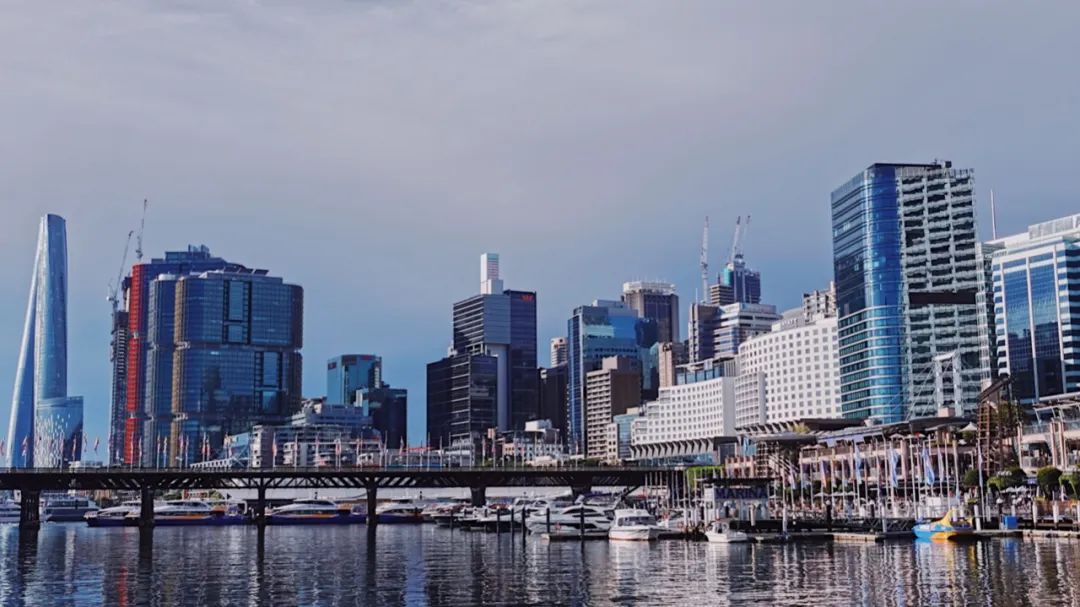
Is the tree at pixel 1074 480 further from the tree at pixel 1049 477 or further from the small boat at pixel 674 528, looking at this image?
the small boat at pixel 674 528

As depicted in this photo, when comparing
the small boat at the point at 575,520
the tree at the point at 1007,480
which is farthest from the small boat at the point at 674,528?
the tree at the point at 1007,480

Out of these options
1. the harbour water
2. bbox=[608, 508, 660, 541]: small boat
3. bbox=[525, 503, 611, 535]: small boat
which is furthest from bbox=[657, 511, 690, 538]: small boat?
bbox=[525, 503, 611, 535]: small boat

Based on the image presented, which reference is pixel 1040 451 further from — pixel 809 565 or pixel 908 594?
pixel 908 594

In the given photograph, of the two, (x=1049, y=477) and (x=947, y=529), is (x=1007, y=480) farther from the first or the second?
(x=947, y=529)

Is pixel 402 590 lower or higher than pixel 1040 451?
lower

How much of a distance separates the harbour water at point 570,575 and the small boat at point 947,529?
2.04 metres

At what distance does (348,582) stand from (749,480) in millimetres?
99457

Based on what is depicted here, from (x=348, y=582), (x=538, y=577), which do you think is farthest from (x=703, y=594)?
(x=348, y=582)

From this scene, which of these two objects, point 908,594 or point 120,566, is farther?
Answer: point 120,566

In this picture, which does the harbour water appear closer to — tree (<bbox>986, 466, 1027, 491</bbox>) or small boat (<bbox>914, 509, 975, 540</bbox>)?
small boat (<bbox>914, 509, 975, 540</bbox>)

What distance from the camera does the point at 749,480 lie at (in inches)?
7736

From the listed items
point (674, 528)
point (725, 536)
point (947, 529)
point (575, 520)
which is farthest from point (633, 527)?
point (947, 529)

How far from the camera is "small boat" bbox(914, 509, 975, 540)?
14075 cm

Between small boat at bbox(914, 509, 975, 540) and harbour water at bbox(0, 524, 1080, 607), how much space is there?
2041 millimetres
